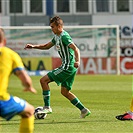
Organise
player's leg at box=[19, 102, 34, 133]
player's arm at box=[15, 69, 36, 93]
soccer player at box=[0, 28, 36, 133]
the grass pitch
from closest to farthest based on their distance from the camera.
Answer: player's arm at box=[15, 69, 36, 93] < soccer player at box=[0, 28, 36, 133] < player's leg at box=[19, 102, 34, 133] < the grass pitch

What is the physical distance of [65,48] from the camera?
519 inches

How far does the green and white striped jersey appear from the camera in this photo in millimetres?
13086

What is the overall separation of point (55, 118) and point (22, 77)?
5153mm

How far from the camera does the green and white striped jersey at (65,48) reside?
42.9ft

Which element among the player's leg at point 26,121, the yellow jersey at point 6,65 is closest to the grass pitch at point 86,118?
the player's leg at point 26,121

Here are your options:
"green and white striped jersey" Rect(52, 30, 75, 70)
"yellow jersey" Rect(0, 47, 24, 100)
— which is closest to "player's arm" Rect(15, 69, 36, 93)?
"yellow jersey" Rect(0, 47, 24, 100)

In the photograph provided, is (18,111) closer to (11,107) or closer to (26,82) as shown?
(11,107)

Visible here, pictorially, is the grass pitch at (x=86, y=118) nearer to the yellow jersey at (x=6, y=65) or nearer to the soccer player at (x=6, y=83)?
the soccer player at (x=6, y=83)

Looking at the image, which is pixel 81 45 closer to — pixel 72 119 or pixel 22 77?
pixel 72 119

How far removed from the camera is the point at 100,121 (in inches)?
502

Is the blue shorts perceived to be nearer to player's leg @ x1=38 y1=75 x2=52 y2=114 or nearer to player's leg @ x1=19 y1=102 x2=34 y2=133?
player's leg @ x1=19 y1=102 x2=34 y2=133

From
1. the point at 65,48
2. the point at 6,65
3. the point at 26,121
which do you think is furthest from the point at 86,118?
the point at 6,65

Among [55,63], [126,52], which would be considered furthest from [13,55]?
[126,52]

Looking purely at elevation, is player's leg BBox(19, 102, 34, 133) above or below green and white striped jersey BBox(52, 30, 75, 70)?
below
